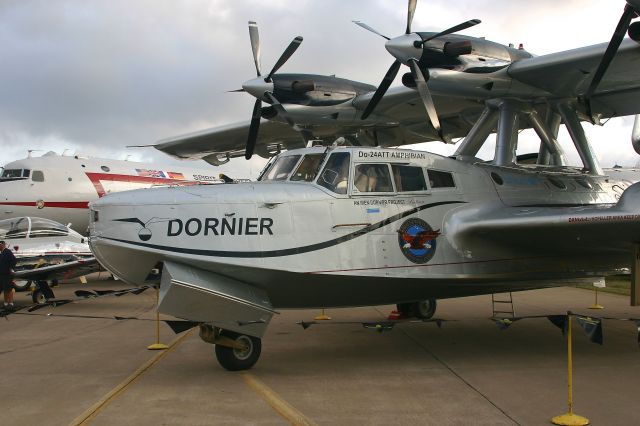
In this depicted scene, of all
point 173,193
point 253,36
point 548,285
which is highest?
point 253,36

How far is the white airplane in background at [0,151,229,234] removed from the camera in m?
23.5

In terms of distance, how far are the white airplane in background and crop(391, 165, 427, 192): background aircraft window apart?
60.7ft

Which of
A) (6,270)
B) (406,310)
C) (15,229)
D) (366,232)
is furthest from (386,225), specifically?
(15,229)

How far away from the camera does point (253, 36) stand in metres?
15.8

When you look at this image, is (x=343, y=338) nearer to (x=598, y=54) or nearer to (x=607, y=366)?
(x=607, y=366)

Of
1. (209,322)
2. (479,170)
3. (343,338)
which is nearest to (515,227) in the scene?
(479,170)

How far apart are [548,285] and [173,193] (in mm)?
6599

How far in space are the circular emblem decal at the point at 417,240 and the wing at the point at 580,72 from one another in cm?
483

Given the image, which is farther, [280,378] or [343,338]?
[343,338]

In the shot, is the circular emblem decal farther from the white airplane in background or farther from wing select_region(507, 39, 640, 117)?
the white airplane in background

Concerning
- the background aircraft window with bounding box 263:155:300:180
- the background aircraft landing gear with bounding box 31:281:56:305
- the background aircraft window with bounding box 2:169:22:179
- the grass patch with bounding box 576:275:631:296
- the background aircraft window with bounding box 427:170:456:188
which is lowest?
the grass patch with bounding box 576:275:631:296

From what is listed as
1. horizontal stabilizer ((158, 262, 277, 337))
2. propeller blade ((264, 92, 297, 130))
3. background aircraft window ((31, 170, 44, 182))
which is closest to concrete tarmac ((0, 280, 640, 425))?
horizontal stabilizer ((158, 262, 277, 337))

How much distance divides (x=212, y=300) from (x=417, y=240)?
311 cm

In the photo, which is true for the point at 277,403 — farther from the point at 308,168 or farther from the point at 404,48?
the point at 404,48
